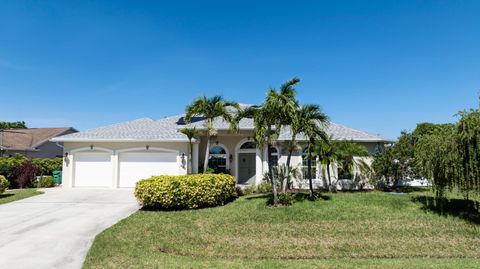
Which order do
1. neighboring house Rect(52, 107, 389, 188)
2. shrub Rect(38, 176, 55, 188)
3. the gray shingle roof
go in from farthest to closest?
shrub Rect(38, 176, 55, 188), the gray shingle roof, neighboring house Rect(52, 107, 389, 188)

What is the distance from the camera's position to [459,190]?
10047 millimetres

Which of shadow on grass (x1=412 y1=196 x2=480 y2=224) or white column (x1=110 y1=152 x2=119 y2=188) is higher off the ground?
white column (x1=110 y1=152 x2=119 y2=188)

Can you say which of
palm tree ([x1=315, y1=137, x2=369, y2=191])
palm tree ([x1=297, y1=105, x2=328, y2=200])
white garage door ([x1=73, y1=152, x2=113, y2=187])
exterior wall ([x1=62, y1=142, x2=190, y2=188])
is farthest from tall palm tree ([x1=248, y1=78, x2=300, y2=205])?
white garage door ([x1=73, y1=152, x2=113, y2=187])

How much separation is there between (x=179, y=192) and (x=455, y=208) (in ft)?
35.6

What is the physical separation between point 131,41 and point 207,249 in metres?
13.1

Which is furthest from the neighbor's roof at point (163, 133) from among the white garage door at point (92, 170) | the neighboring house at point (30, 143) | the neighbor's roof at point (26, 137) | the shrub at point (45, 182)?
the neighbor's roof at point (26, 137)

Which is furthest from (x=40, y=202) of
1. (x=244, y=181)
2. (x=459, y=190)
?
(x=459, y=190)

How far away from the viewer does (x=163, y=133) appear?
63.5ft

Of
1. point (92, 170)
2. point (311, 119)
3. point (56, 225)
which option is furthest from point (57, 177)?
point (311, 119)

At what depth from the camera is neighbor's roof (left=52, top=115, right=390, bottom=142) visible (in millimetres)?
17938

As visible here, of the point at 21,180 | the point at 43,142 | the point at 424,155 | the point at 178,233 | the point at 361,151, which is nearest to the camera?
the point at 178,233

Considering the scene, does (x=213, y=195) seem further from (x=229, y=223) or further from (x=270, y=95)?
(x=270, y=95)

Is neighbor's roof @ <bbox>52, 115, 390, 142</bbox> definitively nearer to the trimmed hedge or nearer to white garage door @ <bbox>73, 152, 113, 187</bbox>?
white garage door @ <bbox>73, 152, 113, 187</bbox>

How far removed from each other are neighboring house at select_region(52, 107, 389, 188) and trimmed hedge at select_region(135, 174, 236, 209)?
5.78 metres
